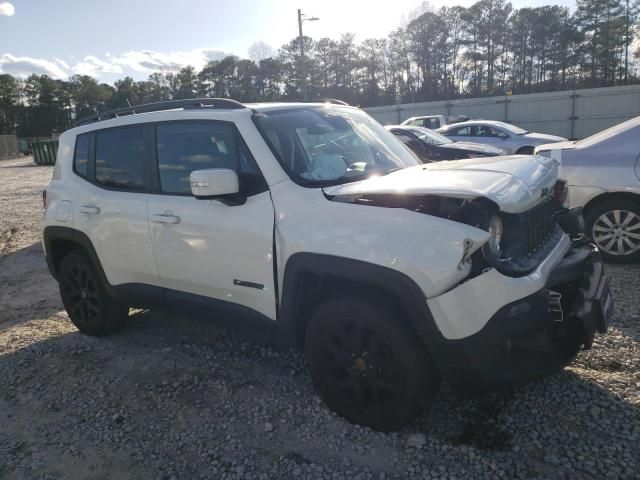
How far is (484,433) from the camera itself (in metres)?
2.77

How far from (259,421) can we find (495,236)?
1.80m

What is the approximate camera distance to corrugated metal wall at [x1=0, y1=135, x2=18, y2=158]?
178 ft

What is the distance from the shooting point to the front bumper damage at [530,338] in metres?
2.35

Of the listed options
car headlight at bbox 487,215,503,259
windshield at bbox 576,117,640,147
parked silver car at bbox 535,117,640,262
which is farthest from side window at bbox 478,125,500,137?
car headlight at bbox 487,215,503,259

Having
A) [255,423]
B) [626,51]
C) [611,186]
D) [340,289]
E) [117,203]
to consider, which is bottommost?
[255,423]

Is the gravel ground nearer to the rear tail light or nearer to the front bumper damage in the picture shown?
the front bumper damage

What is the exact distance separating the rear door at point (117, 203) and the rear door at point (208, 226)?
161 millimetres

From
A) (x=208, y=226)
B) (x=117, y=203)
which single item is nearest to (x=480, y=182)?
(x=208, y=226)

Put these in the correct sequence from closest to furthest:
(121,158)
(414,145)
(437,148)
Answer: (121,158) < (437,148) < (414,145)

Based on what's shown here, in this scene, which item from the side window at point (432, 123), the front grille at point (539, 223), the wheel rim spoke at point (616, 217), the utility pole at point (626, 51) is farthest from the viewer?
the utility pole at point (626, 51)

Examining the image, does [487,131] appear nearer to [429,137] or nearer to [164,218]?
[429,137]

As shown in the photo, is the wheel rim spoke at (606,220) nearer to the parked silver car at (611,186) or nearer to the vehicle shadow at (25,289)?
the parked silver car at (611,186)

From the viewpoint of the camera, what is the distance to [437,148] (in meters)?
10.1

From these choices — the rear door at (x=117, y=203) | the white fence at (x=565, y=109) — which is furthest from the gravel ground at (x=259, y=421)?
the white fence at (x=565, y=109)
